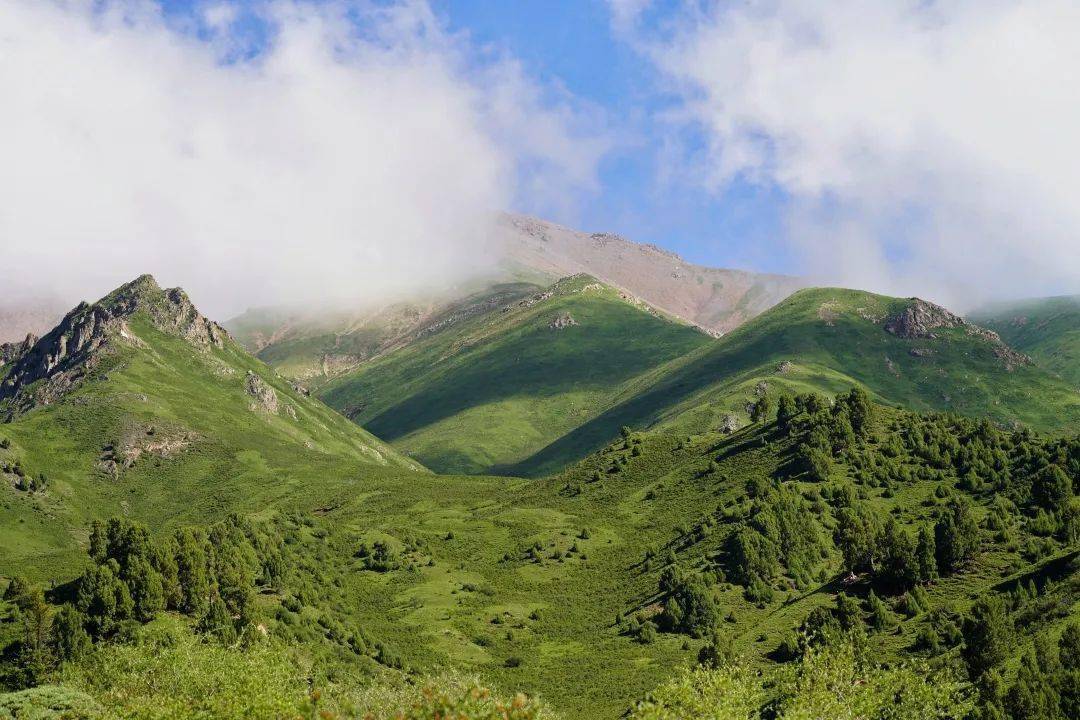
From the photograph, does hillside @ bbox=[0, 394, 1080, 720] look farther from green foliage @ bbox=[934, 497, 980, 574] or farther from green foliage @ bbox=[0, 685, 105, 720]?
green foliage @ bbox=[0, 685, 105, 720]

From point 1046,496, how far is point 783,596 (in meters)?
49.0

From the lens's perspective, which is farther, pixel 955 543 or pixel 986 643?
pixel 955 543

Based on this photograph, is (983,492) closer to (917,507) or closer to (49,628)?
(917,507)

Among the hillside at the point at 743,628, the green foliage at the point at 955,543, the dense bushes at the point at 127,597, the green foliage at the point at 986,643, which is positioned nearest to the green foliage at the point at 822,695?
the hillside at the point at 743,628

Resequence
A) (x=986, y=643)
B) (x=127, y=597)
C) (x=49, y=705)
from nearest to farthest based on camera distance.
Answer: (x=49, y=705) < (x=986, y=643) < (x=127, y=597)

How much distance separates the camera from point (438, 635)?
19225cm

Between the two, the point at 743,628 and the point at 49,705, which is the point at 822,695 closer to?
the point at 49,705

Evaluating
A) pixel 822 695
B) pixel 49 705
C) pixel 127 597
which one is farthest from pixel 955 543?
pixel 49 705

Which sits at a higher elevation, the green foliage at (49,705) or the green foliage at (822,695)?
the green foliage at (49,705)

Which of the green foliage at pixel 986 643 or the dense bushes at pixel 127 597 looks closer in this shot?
the green foliage at pixel 986 643

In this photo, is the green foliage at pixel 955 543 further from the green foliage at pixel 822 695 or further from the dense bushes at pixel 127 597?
the dense bushes at pixel 127 597

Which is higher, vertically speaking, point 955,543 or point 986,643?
point 955,543

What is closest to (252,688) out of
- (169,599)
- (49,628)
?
(49,628)

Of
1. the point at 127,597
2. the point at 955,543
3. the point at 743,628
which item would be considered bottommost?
the point at 743,628
